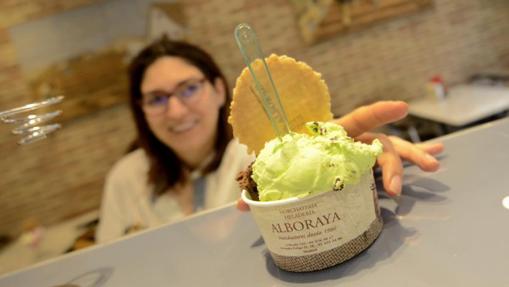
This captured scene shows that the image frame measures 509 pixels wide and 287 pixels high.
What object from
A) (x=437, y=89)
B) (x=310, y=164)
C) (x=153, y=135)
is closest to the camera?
(x=310, y=164)

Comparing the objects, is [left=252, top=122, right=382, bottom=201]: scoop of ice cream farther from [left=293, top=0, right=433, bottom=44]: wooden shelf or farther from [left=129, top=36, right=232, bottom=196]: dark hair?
[left=293, top=0, right=433, bottom=44]: wooden shelf

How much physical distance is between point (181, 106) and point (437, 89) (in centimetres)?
193

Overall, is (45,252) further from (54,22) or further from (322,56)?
(322,56)

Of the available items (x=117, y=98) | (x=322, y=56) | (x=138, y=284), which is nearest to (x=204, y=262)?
(x=138, y=284)

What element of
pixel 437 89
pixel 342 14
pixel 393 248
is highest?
pixel 342 14

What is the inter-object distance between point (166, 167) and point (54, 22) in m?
1.41

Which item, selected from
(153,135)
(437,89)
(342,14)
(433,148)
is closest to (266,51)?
(342,14)

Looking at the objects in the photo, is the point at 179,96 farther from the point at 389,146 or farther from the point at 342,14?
the point at 342,14

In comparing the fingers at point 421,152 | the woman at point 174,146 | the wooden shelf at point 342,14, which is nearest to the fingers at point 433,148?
the fingers at point 421,152

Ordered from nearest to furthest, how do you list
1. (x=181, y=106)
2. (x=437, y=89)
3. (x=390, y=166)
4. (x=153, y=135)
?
(x=390, y=166) < (x=181, y=106) < (x=153, y=135) < (x=437, y=89)

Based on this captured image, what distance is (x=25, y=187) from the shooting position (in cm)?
242

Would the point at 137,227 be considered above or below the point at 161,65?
below

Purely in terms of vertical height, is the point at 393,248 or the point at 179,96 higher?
the point at 179,96

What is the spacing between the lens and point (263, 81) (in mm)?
510
